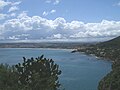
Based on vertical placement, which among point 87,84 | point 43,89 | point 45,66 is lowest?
point 87,84

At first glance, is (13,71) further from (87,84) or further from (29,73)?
(87,84)

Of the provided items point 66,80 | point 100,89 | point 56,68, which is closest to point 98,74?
point 66,80

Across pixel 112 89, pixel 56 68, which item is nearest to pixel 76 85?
pixel 112 89

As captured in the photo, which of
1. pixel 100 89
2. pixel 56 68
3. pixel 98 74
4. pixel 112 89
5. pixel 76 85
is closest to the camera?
pixel 56 68

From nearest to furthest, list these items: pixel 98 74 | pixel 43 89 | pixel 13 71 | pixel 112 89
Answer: pixel 43 89 → pixel 13 71 → pixel 112 89 → pixel 98 74

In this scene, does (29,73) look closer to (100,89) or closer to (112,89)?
(112,89)

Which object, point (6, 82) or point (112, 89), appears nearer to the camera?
point (6, 82)

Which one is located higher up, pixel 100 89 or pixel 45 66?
pixel 45 66
